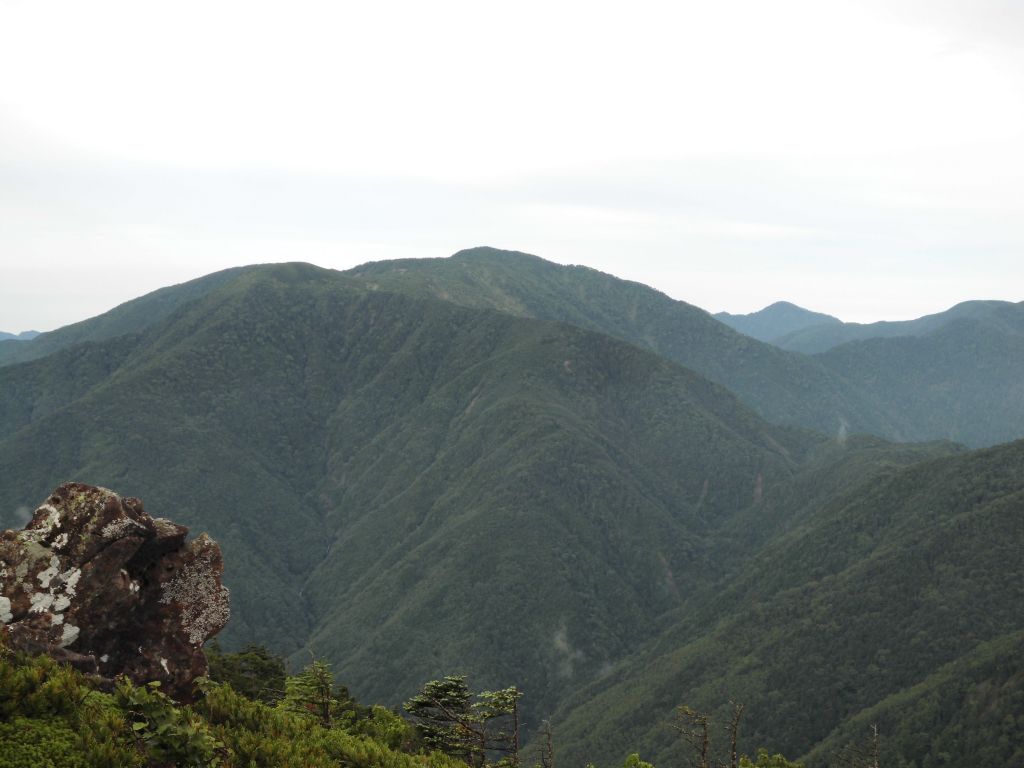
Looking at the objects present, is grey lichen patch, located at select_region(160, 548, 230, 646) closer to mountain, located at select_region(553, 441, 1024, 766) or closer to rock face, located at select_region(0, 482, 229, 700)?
rock face, located at select_region(0, 482, 229, 700)

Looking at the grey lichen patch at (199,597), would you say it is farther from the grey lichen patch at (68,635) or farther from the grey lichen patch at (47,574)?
the grey lichen patch at (47,574)

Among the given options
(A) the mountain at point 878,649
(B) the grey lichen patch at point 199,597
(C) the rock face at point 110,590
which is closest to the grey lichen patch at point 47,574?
(C) the rock face at point 110,590

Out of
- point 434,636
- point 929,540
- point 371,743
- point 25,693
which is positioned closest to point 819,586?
point 929,540

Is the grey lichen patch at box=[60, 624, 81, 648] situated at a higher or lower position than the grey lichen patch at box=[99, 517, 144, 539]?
lower

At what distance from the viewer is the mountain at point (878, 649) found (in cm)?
11919

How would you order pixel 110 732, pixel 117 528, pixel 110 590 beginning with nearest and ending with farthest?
pixel 110 732, pixel 110 590, pixel 117 528

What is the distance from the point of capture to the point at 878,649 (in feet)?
470

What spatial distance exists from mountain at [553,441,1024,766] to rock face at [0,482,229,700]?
122218 mm

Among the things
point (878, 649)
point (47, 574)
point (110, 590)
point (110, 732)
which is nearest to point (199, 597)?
point (110, 590)

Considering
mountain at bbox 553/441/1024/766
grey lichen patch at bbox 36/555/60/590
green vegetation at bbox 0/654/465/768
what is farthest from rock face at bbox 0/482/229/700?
mountain at bbox 553/441/1024/766

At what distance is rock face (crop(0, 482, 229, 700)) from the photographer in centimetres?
2625

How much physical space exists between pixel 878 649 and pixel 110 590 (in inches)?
6097

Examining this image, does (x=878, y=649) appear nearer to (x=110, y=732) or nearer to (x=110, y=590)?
(x=110, y=590)

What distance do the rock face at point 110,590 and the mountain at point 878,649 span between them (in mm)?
122218
